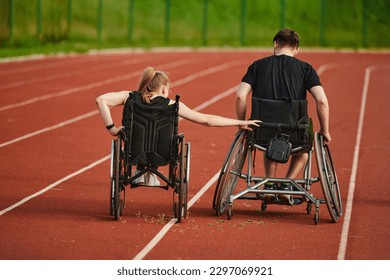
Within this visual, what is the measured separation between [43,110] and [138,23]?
2720 centimetres

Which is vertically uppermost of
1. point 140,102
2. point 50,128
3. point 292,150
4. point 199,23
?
point 140,102

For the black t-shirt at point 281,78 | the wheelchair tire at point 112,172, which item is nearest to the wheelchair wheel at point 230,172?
the black t-shirt at point 281,78

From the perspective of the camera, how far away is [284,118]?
1008 centimetres

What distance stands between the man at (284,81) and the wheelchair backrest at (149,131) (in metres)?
0.67

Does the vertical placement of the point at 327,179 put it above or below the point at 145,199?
above

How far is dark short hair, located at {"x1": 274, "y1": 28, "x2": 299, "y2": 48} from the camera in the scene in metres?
10.2

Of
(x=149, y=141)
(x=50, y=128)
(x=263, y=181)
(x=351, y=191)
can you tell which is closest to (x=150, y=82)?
(x=149, y=141)

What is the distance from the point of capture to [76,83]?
2631cm

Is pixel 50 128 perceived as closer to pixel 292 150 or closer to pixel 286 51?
pixel 286 51

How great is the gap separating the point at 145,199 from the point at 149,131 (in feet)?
5.49

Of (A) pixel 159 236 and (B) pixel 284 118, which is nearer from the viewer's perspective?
(A) pixel 159 236

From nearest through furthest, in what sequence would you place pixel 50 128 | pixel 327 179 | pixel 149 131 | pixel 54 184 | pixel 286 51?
pixel 149 131
pixel 327 179
pixel 286 51
pixel 54 184
pixel 50 128

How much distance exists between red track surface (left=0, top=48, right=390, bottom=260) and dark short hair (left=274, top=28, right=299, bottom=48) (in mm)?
1558
